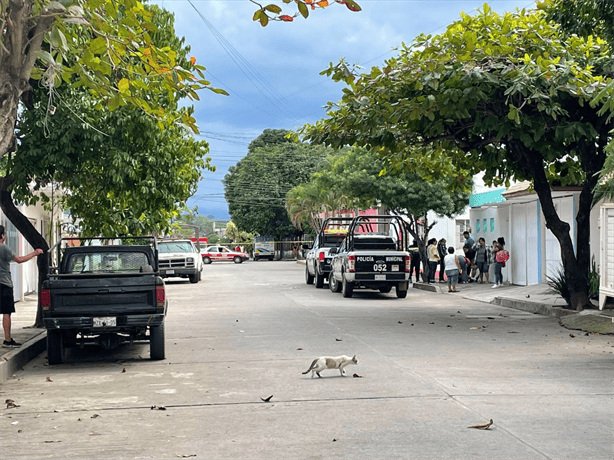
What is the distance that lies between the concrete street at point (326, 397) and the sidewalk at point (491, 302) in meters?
0.28

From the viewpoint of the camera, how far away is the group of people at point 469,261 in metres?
29.0

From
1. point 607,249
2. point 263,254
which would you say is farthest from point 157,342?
point 263,254

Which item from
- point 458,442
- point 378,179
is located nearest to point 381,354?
point 458,442

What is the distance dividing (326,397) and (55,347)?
5.09 metres

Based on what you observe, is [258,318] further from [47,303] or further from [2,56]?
[2,56]

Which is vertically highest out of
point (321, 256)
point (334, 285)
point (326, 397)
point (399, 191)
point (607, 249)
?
point (399, 191)

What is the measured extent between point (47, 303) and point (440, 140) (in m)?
10.3

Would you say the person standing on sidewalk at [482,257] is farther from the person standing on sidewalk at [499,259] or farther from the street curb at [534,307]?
the street curb at [534,307]

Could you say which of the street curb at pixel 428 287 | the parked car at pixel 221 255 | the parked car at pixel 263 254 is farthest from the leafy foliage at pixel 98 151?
the parked car at pixel 263 254

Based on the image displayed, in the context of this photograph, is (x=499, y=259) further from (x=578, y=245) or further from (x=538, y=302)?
(x=578, y=245)

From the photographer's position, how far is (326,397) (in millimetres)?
9180

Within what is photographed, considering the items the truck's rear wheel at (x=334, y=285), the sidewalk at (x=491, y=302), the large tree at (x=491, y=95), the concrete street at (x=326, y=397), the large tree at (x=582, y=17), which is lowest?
the concrete street at (x=326, y=397)

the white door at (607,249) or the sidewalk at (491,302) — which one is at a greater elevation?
the white door at (607,249)

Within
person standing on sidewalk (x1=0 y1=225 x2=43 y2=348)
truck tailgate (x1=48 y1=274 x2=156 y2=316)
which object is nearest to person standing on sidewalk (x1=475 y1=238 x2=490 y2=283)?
truck tailgate (x1=48 y1=274 x2=156 y2=316)
